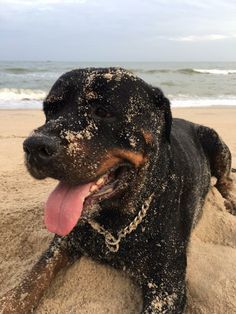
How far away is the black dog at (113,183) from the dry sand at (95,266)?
4.9 inches

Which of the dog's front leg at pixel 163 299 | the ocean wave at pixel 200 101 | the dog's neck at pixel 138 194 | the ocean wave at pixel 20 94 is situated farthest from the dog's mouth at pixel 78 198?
the ocean wave at pixel 20 94

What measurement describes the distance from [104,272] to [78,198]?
894mm

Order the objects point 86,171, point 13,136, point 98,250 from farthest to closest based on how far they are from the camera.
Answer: point 13,136, point 98,250, point 86,171

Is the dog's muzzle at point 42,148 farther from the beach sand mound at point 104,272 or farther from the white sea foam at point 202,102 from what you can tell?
the white sea foam at point 202,102

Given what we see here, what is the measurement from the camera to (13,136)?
8.38 meters

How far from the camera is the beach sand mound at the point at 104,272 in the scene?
3107mm

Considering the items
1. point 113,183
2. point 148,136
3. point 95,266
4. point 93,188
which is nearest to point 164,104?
point 148,136

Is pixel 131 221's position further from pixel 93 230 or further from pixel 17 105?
pixel 17 105

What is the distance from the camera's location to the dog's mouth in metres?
2.67

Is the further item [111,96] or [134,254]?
[134,254]

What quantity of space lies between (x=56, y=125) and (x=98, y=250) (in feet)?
3.29

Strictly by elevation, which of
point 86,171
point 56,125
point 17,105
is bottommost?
point 17,105

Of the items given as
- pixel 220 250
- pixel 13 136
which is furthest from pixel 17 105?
pixel 220 250

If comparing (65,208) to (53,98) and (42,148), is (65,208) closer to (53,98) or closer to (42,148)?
(42,148)
